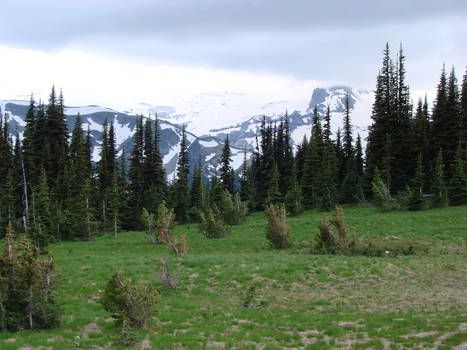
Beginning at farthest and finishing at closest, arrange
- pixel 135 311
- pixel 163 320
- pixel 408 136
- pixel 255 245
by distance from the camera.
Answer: pixel 408 136, pixel 255 245, pixel 163 320, pixel 135 311

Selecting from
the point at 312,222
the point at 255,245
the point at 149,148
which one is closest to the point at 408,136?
the point at 312,222

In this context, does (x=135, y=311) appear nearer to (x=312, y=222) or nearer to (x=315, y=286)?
(x=315, y=286)

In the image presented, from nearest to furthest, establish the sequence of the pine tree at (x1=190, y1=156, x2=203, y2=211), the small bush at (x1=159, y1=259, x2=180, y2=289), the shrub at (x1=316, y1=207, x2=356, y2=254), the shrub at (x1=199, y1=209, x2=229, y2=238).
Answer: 1. the small bush at (x1=159, y1=259, x2=180, y2=289)
2. the shrub at (x1=316, y1=207, x2=356, y2=254)
3. the shrub at (x1=199, y1=209, x2=229, y2=238)
4. the pine tree at (x1=190, y1=156, x2=203, y2=211)

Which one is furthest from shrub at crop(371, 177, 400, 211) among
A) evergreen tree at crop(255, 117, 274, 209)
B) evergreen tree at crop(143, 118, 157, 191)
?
evergreen tree at crop(143, 118, 157, 191)

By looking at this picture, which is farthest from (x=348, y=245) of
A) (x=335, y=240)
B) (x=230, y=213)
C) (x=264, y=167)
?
(x=264, y=167)

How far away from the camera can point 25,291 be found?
465 inches

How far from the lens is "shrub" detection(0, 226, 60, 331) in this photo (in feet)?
38.8

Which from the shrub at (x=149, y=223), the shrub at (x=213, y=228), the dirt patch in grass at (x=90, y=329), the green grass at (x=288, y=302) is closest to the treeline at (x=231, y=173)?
the shrub at (x=213, y=228)

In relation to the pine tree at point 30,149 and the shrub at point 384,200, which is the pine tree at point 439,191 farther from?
the pine tree at point 30,149

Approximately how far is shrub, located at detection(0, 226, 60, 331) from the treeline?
93.9 ft

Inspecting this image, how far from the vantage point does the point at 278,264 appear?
20.3 m

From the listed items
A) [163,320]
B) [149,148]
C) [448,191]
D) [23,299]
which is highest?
[149,148]

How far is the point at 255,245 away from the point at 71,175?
34800 millimetres

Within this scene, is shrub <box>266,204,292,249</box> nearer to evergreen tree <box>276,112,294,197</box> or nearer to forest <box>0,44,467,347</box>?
forest <box>0,44,467,347</box>
